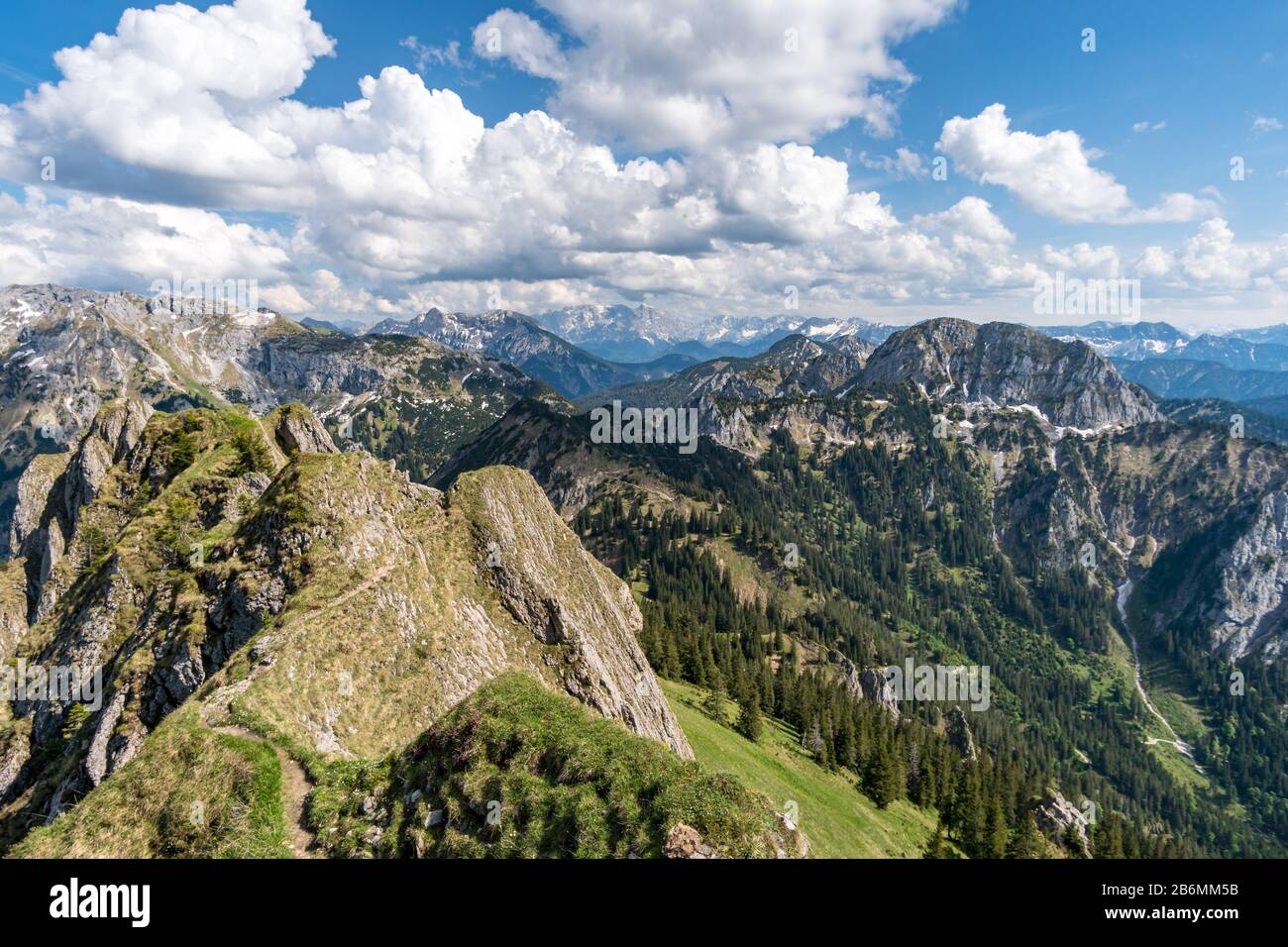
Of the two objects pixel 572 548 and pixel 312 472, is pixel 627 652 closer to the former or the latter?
pixel 572 548

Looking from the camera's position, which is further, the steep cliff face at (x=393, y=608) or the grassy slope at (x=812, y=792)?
the grassy slope at (x=812, y=792)

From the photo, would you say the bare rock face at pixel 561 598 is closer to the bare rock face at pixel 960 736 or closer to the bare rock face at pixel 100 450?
the bare rock face at pixel 100 450

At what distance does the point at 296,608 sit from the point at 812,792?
205 feet

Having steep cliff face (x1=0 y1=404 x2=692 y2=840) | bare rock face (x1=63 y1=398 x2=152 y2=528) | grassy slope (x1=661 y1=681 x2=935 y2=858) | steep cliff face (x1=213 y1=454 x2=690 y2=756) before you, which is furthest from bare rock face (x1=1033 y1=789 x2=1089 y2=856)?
bare rock face (x1=63 y1=398 x2=152 y2=528)

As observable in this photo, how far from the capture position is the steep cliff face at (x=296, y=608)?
34.3m

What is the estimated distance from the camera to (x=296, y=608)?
122 ft

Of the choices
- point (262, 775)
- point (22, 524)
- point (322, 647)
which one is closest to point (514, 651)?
point (322, 647)

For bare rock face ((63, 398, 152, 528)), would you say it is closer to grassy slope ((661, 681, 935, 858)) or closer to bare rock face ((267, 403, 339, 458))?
bare rock face ((267, 403, 339, 458))

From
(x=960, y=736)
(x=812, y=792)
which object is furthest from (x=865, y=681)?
Answer: (x=812, y=792)

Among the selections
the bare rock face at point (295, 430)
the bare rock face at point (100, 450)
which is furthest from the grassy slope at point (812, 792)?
the bare rock face at point (100, 450)

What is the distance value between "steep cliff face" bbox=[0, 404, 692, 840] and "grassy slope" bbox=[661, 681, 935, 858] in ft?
34.1

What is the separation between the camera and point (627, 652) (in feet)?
217

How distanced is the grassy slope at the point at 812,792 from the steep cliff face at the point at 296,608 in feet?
34.1
